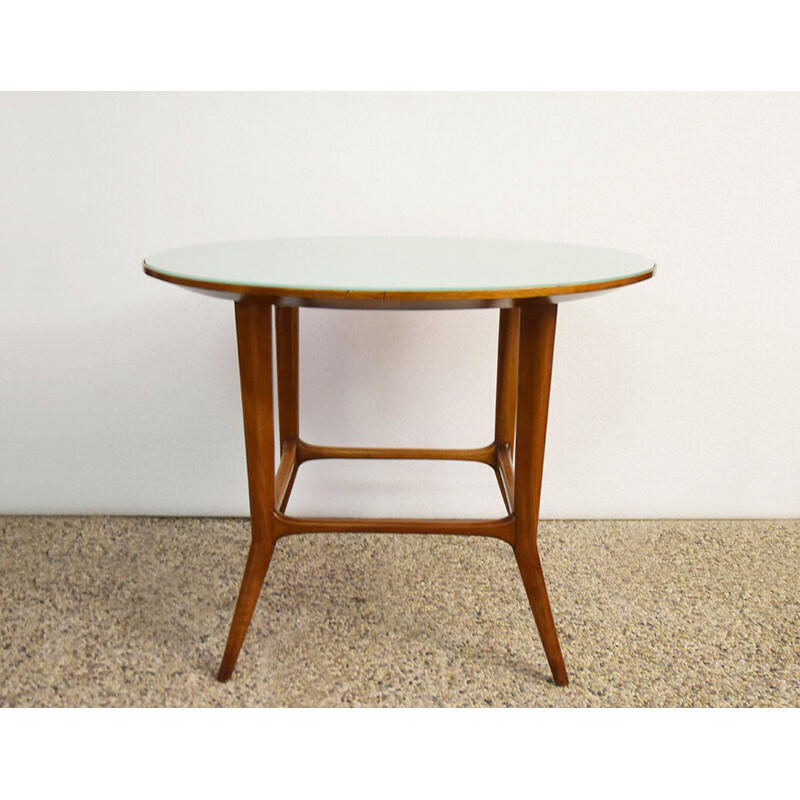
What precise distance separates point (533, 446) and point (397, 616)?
0.57m

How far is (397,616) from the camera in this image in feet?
5.90

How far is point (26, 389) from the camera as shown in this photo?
7.23ft

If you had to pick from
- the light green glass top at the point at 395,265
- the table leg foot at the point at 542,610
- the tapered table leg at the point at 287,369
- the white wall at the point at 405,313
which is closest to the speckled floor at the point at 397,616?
the table leg foot at the point at 542,610

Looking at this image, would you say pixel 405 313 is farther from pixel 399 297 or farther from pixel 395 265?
pixel 399 297

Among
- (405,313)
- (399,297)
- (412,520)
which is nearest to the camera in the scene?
(399,297)

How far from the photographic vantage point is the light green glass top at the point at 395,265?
49.5 inches

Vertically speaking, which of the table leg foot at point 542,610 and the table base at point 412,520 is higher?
the table base at point 412,520

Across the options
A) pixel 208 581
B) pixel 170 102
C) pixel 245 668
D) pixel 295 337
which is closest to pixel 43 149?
pixel 170 102

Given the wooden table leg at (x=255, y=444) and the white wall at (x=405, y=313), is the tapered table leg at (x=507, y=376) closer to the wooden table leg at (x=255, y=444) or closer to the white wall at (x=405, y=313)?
the white wall at (x=405, y=313)

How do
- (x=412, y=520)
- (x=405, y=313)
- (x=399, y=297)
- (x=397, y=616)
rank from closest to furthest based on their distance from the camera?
(x=399, y=297) → (x=412, y=520) → (x=397, y=616) → (x=405, y=313)

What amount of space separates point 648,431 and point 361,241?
1.06m

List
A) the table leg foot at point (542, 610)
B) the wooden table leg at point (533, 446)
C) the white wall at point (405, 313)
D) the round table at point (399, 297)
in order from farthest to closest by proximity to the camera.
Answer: the white wall at point (405, 313), the table leg foot at point (542, 610), the wooden table leg at point (533, 446), the round table at point (399, 297)

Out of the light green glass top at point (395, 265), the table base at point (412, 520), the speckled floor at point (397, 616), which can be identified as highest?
the light green glass top at point (395, 265)

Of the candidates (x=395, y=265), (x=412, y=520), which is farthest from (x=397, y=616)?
(x=395, y=265)
